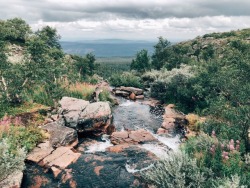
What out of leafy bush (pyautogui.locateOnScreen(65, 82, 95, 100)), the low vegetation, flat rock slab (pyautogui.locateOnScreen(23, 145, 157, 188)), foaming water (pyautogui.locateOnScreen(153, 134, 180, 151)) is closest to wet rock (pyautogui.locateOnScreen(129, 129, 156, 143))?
foaming water (pyautogui.locateOnScreen(153, 134, 180, 151))

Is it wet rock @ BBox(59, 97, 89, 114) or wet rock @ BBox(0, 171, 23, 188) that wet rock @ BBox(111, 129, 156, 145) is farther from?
wet rock @ BBox(0, 171, 23, 188)

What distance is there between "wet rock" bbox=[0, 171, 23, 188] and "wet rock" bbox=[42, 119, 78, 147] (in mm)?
3514

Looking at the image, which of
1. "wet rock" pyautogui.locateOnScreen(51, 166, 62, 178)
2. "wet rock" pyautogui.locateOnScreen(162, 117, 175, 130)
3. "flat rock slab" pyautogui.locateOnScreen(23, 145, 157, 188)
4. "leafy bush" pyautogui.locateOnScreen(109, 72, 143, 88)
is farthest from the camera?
"leafy bush" pyautogui.locateOnScreen(109, 72, 143, 88)

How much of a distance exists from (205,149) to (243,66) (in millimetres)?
4190

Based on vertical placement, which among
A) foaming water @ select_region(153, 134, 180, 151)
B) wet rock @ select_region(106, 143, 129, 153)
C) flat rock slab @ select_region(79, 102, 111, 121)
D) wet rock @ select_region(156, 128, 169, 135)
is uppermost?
flat rock slab @ select_region(79, 102, 111, 121)

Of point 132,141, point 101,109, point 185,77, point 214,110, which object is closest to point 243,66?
point 214,110

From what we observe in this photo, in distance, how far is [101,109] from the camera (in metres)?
17.4

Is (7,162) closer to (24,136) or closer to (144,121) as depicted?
(24,136)

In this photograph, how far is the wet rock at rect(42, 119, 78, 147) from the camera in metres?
14.1

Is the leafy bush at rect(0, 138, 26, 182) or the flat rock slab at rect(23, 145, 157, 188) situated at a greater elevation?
the leafy bush at rect(0, 138, 26, 182)

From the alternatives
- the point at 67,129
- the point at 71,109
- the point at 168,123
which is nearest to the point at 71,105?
the point at 71,109

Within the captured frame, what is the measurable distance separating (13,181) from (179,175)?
6.61 m

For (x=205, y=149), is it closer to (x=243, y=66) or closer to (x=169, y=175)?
(x=169, y=175)

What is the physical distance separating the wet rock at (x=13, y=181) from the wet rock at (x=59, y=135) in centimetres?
351
